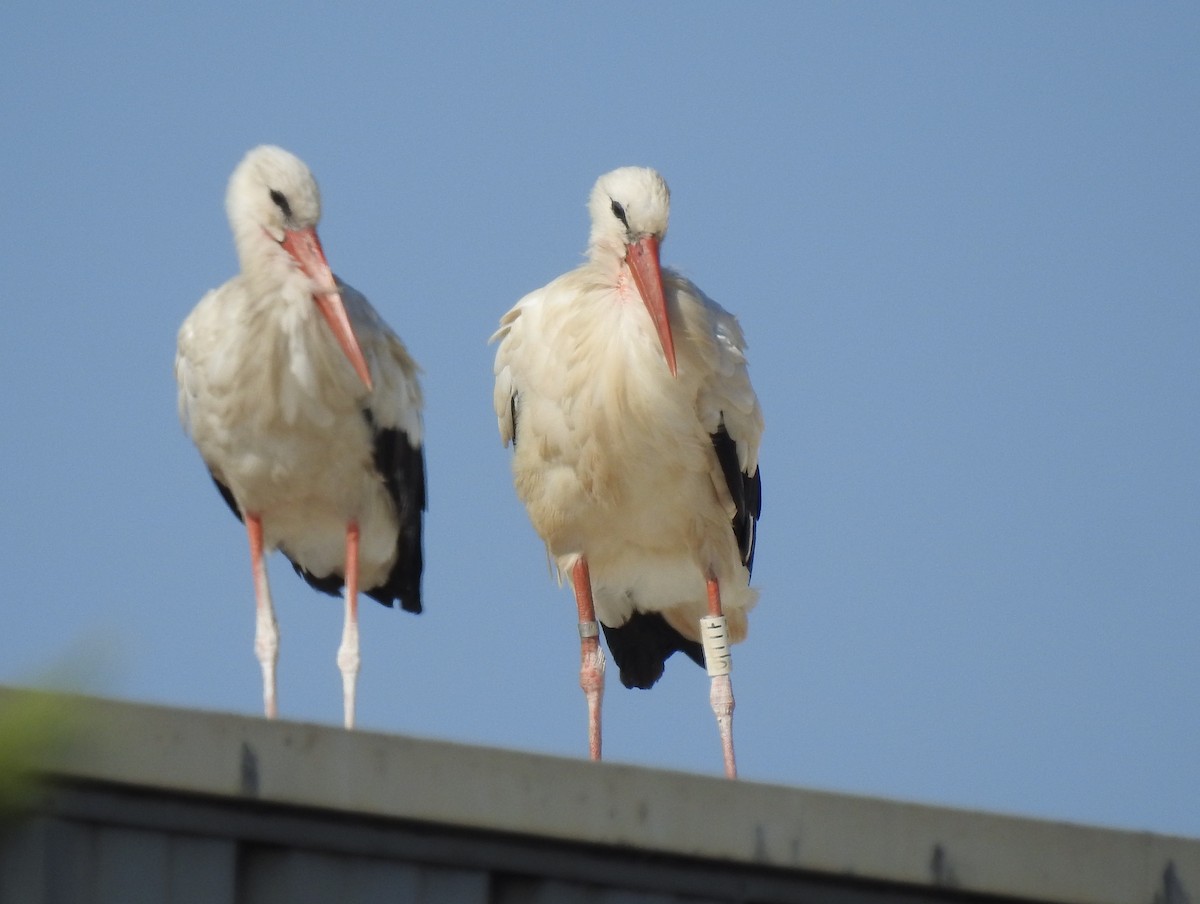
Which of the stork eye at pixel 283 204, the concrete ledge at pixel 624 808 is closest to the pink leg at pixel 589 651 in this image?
the stork eye at pixel 283 204

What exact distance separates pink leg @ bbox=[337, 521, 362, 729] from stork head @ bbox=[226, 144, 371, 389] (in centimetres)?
68

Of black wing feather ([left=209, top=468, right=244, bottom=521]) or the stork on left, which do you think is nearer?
the stork on left

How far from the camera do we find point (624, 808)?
4.35 metres

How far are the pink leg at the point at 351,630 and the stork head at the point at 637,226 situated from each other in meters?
1.30

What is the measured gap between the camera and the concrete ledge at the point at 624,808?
401 centimetres

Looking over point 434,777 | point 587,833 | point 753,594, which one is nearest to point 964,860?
point 587,833

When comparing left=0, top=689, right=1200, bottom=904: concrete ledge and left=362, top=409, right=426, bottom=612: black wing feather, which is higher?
left=362, top=409, right=426, bottom=612: black wing feather

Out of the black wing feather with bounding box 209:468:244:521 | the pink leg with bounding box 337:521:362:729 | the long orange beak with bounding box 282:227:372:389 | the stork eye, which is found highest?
the stork eye

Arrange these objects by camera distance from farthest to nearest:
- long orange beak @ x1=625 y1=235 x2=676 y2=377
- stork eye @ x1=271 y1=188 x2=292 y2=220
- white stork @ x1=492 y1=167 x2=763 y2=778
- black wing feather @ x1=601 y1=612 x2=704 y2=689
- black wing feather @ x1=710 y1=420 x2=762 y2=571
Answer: black wing feather @ x1=601 y1=612 x2=704 y2=689 → black wing feather @ x1=710 y1=420 x2=762 y2=571 → white stork @ x1=492 y1=167 x2=763 y2=778 → long orange beak @ x1=625 y1=235 x2=676 y2=377 → stork eye @ x1=271 y1=188 x2=292 y2=220

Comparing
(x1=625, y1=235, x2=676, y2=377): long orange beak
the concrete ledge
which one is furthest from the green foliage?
(x1=625, y1=235, x2=676, y2=377): long orange beak

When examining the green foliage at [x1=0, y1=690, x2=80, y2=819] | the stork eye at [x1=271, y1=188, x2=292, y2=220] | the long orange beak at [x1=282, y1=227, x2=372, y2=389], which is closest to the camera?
the green foliage at [x1=0, y1=690, x2=80, y2=819]

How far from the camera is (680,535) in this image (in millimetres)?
8445

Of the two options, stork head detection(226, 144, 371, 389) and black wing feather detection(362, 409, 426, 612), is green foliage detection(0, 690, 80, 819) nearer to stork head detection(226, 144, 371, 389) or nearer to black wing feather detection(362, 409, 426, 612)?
stork head detection(226, 144, 371, 389)

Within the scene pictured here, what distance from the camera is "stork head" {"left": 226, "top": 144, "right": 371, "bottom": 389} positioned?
25.4 ft
